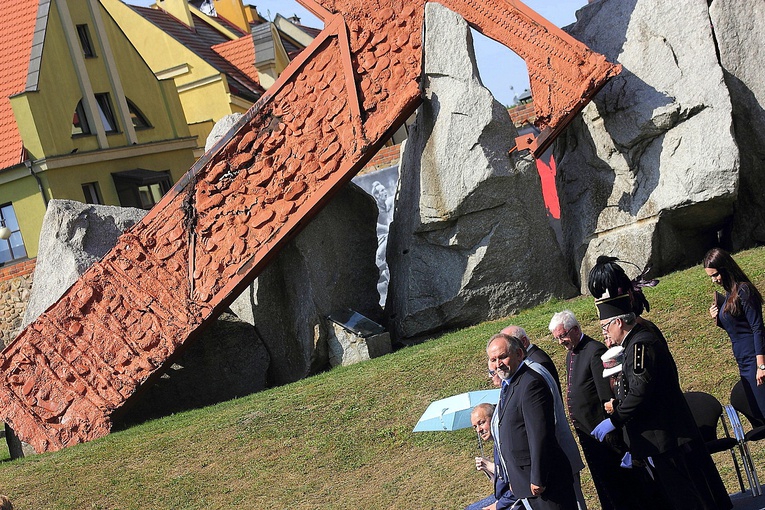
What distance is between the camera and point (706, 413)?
6.36m

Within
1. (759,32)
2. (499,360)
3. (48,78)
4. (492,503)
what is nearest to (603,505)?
(492,503)

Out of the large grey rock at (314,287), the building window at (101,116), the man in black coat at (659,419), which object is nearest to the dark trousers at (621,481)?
the man in black coat at (659,419)

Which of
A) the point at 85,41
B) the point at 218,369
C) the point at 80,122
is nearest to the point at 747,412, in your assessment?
the point at 218,369

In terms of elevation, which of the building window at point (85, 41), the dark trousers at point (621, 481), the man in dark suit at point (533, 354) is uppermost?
the building window at point (85, 41)

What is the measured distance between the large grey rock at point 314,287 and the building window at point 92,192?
1778 centimetres

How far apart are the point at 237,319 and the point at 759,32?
7583mm

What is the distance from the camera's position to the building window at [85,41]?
31047 mm

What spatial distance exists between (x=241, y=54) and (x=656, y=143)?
29.3 metres

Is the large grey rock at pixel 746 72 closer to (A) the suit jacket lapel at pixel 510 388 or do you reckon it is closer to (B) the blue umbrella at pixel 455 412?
(B) the blue umbrella at pixel 455 412

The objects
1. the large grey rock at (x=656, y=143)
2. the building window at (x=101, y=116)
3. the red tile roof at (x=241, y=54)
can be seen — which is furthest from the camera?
the red tile roof at (x=241, y=54)

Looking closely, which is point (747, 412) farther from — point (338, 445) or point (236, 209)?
point (236, 209)

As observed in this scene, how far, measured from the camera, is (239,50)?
128ft

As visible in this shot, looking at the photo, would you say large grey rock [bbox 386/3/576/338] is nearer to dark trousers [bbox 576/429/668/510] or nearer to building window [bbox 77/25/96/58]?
dark trousers [bbox 576/429/668/510]

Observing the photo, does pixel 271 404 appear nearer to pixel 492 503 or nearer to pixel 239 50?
pixel 492 503
